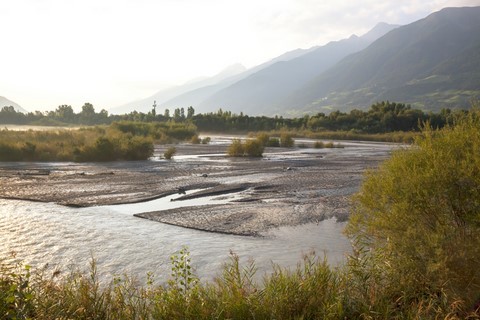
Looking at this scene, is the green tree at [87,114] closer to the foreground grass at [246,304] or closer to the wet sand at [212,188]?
the wet sand at [212,188]

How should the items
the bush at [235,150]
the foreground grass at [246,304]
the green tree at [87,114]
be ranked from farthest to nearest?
the green tree at [87,114] → the bush at [235,150] → the foreground grass at [246,304]

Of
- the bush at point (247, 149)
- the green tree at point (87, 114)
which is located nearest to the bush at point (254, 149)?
the bush at point (247, 149)

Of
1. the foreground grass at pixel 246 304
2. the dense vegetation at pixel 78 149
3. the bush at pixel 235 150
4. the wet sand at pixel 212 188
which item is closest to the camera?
the foreground grass at pixel 246 304

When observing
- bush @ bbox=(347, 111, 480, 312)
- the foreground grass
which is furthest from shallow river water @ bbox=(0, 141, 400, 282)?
the foreground grass

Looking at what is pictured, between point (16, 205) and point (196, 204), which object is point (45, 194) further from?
point (196, 204)

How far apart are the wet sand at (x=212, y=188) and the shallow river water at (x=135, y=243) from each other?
942 mm

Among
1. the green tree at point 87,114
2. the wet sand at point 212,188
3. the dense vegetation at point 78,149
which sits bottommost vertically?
the wet sand at point 212,188

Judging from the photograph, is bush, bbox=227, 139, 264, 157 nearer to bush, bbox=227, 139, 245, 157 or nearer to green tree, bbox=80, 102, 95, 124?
bush, bbox=227, 139, 245, 157

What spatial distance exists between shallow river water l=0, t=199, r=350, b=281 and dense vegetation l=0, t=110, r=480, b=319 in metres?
1.41

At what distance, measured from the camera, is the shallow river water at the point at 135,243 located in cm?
962

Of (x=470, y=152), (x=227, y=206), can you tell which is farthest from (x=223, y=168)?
(x=470, y=152)

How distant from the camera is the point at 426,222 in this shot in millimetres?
7891

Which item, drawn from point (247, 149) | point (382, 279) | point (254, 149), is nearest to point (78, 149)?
point (247, 149)

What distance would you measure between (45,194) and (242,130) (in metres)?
Answer: 80.2
